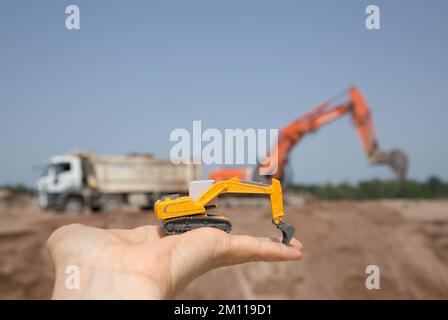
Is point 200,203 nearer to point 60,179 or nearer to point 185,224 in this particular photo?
point 185,224

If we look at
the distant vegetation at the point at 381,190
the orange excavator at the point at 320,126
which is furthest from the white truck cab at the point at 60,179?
the distant vegetation at the point at 381,190

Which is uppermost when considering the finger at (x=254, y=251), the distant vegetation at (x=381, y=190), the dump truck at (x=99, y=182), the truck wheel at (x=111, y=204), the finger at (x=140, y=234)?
the finger at (x=140, y=234)

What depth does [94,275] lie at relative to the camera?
251 cm

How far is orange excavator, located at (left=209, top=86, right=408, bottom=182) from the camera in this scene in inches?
701

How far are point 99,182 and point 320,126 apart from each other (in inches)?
401

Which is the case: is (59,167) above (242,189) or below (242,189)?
below

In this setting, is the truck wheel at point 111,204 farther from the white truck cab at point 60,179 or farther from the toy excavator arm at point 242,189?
the toy excavator arm at point 242,189

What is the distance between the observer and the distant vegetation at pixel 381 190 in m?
31.7

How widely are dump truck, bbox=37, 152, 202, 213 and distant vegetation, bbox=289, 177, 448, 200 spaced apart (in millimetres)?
13564

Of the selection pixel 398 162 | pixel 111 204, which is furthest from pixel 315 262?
pixel 111 204

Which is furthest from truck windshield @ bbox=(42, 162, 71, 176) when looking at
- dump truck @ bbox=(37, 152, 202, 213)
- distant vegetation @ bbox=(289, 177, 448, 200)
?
distant vegetation @ bbox=(289, 177, 448, 200)

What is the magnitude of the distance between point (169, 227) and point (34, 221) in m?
13.4

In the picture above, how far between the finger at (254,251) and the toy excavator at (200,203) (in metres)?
0.14

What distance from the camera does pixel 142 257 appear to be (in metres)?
2.58
